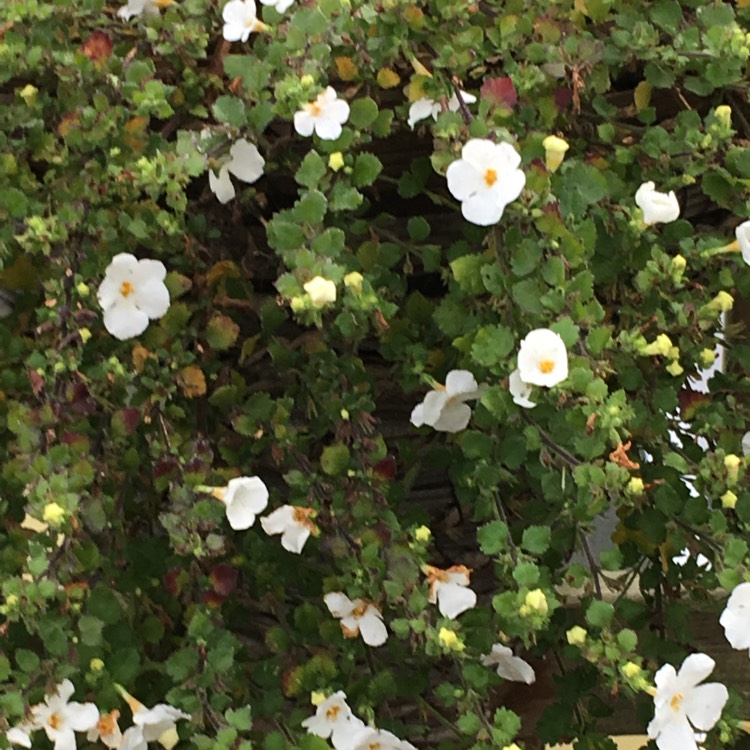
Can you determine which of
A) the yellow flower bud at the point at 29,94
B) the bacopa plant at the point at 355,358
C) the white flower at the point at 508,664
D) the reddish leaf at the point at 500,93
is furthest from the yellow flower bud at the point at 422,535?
the yellow flower bud at the point at 29,94

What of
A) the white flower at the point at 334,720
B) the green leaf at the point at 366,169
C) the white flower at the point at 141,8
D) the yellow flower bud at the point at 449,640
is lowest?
the white flower at the point at 334,720

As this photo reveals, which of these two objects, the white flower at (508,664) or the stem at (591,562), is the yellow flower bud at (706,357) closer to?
the stem at (591,562)

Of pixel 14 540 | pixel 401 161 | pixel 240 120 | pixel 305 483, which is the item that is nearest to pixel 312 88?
pixel 240 120

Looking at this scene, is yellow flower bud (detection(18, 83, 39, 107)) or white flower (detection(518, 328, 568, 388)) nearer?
white flower (detection(518, 328, 568, 388))

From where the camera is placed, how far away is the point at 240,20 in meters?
0.59

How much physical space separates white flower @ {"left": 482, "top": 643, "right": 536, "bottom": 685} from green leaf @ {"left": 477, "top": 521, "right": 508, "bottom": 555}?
0.10 meters

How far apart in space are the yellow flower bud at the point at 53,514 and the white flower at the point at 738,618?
43cm

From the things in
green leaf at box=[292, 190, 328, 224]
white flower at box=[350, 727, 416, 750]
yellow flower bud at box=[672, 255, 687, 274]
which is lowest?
white flower at box=[350, 727, 416, 750]

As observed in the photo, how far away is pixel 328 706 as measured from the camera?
1.95 ft

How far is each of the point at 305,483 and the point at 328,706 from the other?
0.17 m

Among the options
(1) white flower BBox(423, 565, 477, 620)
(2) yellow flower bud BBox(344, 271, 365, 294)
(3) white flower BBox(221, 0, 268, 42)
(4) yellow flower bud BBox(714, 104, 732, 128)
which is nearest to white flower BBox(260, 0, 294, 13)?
(3) white flower BBox(221, 0, 268, 42)

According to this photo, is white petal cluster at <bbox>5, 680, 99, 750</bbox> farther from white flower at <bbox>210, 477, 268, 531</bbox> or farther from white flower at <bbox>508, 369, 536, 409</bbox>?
white flower at <bbox>508, 369, 536, 409</bbox>

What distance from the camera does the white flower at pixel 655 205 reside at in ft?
1.92

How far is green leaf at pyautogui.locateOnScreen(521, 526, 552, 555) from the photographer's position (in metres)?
0.57
